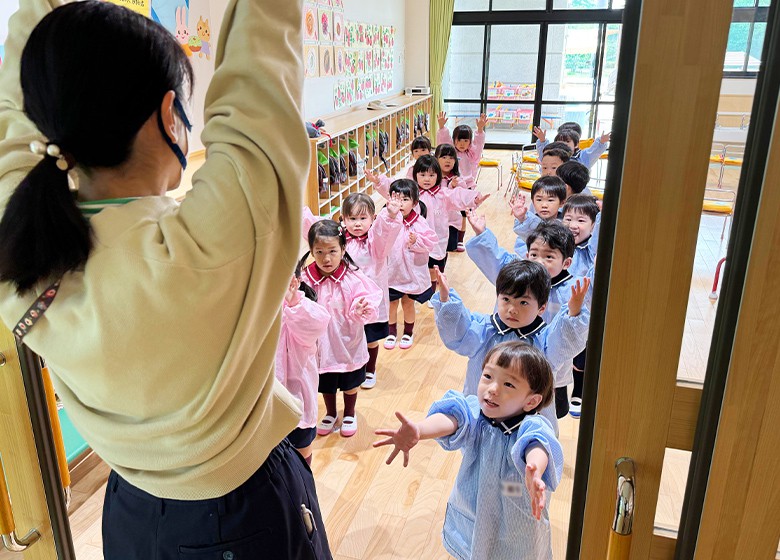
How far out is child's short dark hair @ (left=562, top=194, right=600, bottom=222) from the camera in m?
3.09

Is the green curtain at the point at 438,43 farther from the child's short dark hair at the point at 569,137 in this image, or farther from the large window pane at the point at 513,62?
the child's short dark hair at the point at 569,137

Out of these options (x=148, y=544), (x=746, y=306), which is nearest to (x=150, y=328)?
(x=148, y=544)

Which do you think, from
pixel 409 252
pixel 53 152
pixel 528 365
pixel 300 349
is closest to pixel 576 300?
pixel 528 365

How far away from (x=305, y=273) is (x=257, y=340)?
1930 millimetres

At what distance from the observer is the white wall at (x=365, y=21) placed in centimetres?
609

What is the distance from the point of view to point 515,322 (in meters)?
2.11

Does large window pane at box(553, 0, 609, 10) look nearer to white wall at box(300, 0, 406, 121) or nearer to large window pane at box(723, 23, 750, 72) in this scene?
white wall at box(300, 0, 406, 121)

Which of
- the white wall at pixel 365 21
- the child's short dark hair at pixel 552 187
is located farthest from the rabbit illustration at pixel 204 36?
the child's short dark hair at pixel 552 187

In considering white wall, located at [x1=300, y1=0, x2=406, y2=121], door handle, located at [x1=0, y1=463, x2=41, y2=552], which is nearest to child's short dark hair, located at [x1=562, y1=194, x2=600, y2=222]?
white wall, located at [x1=300, y1=0, x2=406, y2=121]

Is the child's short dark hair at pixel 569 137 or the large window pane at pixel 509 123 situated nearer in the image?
the child's short dark hair at pixel 569 137

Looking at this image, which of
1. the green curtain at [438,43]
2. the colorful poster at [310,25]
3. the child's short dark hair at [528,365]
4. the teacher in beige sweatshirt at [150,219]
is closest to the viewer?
the teacher in beige sweatshirt at [150,219]

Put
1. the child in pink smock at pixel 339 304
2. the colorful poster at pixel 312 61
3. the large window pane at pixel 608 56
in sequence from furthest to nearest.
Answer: the large window pane at pixel 608 56 < the colorful poster at pixel 312 61 < the child in pink smock at pixel 339 304

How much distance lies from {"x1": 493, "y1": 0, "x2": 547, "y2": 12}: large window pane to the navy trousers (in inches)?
390

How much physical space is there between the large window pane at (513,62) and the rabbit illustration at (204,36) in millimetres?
6886
